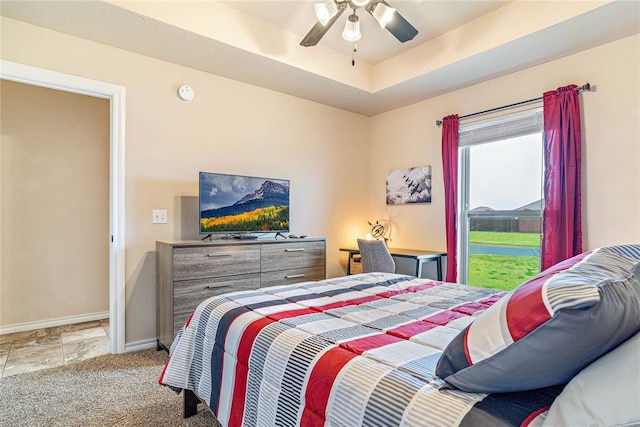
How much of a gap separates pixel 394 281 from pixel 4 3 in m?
3.10

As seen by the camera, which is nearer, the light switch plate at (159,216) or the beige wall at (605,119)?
the beige wall at (605,119)

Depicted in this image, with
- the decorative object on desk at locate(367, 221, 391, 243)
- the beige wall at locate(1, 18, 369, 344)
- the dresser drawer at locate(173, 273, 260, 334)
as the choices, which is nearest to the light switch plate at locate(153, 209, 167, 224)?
the beige wall at locate(1, 18, 369, 344)

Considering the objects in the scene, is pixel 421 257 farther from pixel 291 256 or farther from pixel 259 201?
pixel 259 201

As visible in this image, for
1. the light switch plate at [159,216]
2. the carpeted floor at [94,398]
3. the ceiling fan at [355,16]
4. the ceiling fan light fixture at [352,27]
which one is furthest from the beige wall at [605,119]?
the light switch plate at [159,216]

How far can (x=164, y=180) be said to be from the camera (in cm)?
308

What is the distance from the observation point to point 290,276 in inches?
126

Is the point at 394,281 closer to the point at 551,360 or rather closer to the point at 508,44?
the point at 551,360

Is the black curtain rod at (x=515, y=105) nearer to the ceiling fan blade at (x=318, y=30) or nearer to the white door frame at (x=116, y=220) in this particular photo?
the ceiling fan blade at (x=318, y=30)

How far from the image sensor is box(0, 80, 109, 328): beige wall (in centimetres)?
336

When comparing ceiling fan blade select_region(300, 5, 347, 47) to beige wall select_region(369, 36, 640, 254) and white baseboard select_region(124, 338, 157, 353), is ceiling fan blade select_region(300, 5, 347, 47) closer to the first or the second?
beige wall select_region(369, 36, 640, 254)

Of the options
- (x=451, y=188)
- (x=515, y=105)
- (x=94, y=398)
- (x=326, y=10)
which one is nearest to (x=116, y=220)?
(x=94, y=398)

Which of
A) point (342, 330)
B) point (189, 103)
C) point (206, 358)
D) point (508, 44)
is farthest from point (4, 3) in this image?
point (508, 44)

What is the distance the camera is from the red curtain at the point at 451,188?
3.62m

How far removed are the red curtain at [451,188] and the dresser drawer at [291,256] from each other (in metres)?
1.36
